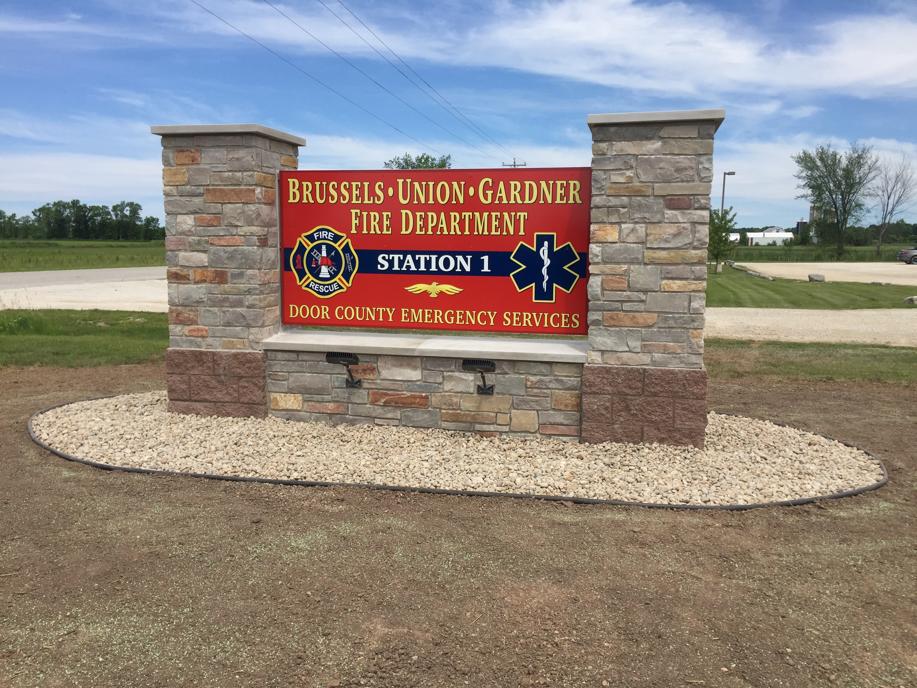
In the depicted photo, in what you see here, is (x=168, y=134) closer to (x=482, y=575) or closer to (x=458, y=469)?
(x=458, y=469)

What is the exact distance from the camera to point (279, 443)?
24.3 feet

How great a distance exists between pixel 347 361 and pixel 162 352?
706cm

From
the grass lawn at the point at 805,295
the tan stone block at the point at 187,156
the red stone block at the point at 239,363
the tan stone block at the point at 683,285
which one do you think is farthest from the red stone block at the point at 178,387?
the grass lawn at the point at 805,295

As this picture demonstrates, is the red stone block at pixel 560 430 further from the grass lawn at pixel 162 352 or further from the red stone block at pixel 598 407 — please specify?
the grass lawn at pixel 162 352

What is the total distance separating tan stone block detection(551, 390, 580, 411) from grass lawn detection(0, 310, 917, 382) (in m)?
5.38

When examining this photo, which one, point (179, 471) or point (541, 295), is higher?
point (541, 295)

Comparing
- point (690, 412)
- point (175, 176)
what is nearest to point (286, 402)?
point (175, 176)

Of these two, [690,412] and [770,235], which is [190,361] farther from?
[770,235]

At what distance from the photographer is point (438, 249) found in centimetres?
796

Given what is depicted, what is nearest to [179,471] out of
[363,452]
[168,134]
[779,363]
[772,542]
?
[363,452]

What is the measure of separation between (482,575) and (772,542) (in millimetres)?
2196

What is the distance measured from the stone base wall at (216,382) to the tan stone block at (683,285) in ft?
14.5

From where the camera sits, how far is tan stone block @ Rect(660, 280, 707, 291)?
23.1 ft

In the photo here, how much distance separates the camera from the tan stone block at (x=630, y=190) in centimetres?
700
